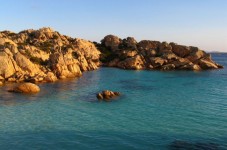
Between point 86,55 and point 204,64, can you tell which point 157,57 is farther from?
point 86,55

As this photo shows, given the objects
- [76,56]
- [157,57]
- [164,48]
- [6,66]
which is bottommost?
[6,66]

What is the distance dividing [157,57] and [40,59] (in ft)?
202

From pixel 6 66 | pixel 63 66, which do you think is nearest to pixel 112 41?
pixel 63 66

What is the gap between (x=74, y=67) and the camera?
118 m

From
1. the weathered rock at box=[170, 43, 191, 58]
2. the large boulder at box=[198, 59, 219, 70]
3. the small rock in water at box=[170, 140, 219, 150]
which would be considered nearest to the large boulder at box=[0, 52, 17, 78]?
the small rock in water at box=[170, 140, 219, 150]

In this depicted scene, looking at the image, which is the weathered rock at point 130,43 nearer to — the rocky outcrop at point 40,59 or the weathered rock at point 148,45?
the weathered rock at point 148,45

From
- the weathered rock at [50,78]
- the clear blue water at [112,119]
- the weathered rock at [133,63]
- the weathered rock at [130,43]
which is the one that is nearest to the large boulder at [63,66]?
the weathered rock at [50,78]

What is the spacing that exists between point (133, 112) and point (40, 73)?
170ft

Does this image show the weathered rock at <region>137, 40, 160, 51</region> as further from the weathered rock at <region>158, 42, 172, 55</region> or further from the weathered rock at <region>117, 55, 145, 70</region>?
the weathered rock at <region>117, 55, 145, 70</region>

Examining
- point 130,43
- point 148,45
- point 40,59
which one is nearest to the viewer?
point 40,59

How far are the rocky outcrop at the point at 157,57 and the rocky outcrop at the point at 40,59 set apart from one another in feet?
40.0

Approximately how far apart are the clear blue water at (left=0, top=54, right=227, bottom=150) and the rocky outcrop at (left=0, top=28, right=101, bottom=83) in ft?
45.3

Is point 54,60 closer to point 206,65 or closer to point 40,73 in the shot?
point 40,73

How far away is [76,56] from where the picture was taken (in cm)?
14100
